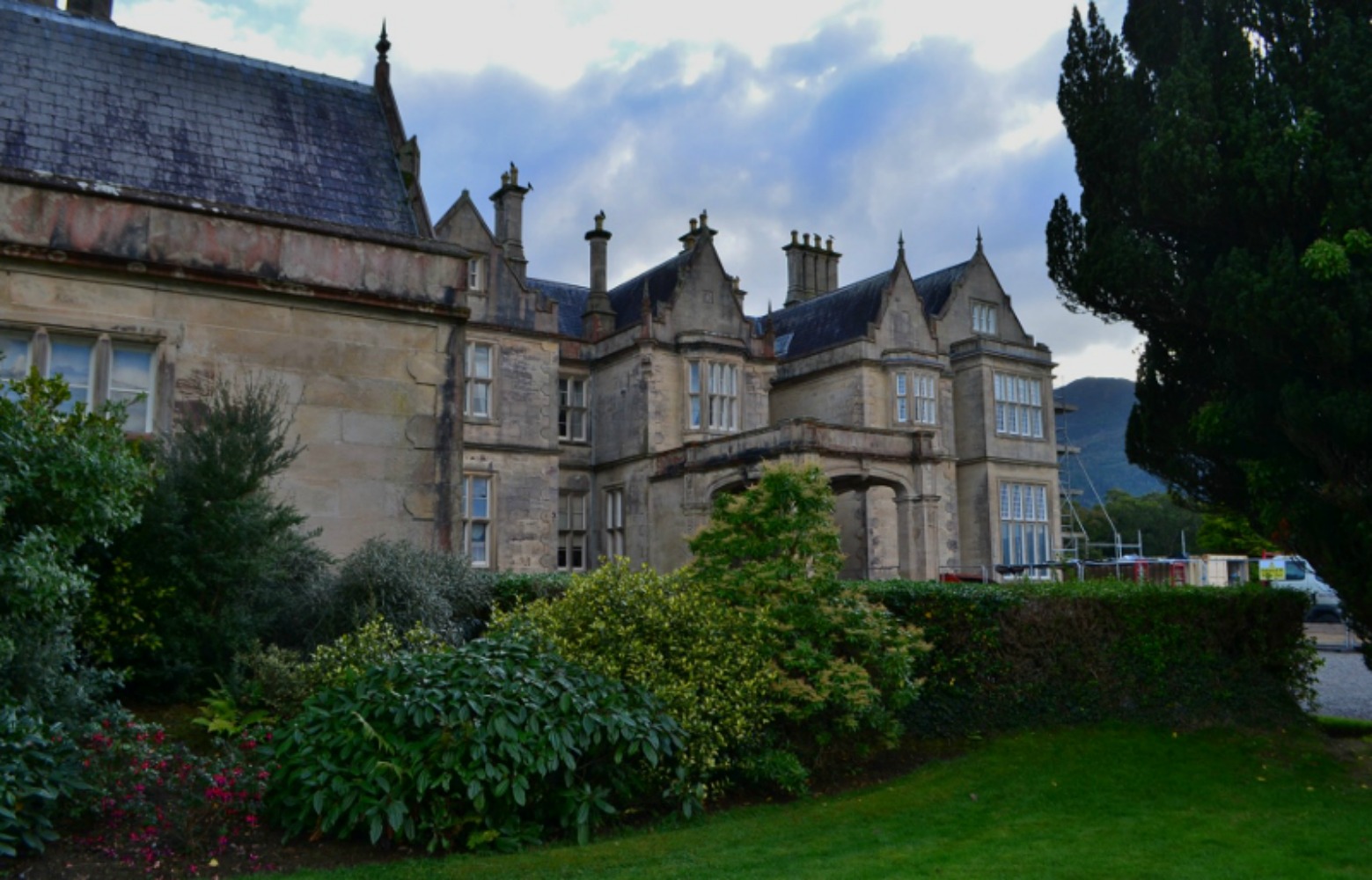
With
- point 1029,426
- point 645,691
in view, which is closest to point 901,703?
point 645,691

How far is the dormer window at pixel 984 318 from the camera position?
37562 millimetres

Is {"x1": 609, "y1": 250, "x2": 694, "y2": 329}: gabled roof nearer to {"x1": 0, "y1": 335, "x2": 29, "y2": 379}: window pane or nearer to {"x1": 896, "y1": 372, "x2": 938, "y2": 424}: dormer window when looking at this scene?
{"x1": 896, "y1": 372, "x2": 938, "y2": 424}: dormer window

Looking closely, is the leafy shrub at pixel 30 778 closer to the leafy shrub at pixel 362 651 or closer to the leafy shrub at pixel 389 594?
the leafy shrub at pixel 362 651

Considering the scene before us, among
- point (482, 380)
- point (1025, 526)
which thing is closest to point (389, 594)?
point (482, 380)

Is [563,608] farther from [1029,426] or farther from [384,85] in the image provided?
[1029,426]

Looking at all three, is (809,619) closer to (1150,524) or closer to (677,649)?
(677,649)

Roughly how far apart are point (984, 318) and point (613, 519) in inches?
576

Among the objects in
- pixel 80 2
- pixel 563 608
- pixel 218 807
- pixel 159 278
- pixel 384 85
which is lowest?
pixel 218 807

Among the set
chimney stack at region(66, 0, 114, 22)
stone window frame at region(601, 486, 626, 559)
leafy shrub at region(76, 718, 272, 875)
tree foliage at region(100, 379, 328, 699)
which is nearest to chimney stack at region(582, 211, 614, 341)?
stone window frame at region(601, 486, 626, 559)

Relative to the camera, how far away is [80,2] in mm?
18672

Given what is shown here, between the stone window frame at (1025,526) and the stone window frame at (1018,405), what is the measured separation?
171 cm

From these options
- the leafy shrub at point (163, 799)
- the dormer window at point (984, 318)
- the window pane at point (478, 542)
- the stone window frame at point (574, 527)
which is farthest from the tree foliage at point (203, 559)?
the dormer window at point (984, 318)

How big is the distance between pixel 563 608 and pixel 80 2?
15087mm

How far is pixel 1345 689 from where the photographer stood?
20.4 meters
